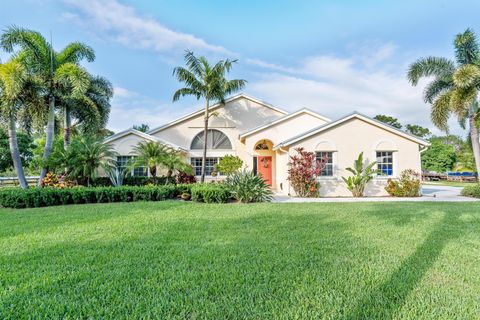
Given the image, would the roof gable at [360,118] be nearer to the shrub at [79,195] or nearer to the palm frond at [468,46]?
the palm frond at [468,46]

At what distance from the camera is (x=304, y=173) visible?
15.0 meters

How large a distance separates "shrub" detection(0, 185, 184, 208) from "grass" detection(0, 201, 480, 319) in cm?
430

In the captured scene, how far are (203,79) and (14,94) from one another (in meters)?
11.5

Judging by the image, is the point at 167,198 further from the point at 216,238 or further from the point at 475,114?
the point at 475,114

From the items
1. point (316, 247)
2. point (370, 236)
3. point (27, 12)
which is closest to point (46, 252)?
point (316, 247)

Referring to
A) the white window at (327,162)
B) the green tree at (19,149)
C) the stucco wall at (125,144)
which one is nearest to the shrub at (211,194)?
the white window at (327,162)

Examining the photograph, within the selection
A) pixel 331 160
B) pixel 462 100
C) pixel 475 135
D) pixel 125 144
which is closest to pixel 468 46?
pixel 462 100

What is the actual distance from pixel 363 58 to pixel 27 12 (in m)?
20.7

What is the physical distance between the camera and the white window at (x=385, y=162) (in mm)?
16281

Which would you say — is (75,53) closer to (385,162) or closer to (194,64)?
(194,64)

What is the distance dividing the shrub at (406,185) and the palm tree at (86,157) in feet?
55.9

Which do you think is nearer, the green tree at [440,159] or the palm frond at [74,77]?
the palm frond at [74,77]

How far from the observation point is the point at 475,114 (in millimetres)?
16000

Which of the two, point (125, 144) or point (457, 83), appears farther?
point (125, 144)
